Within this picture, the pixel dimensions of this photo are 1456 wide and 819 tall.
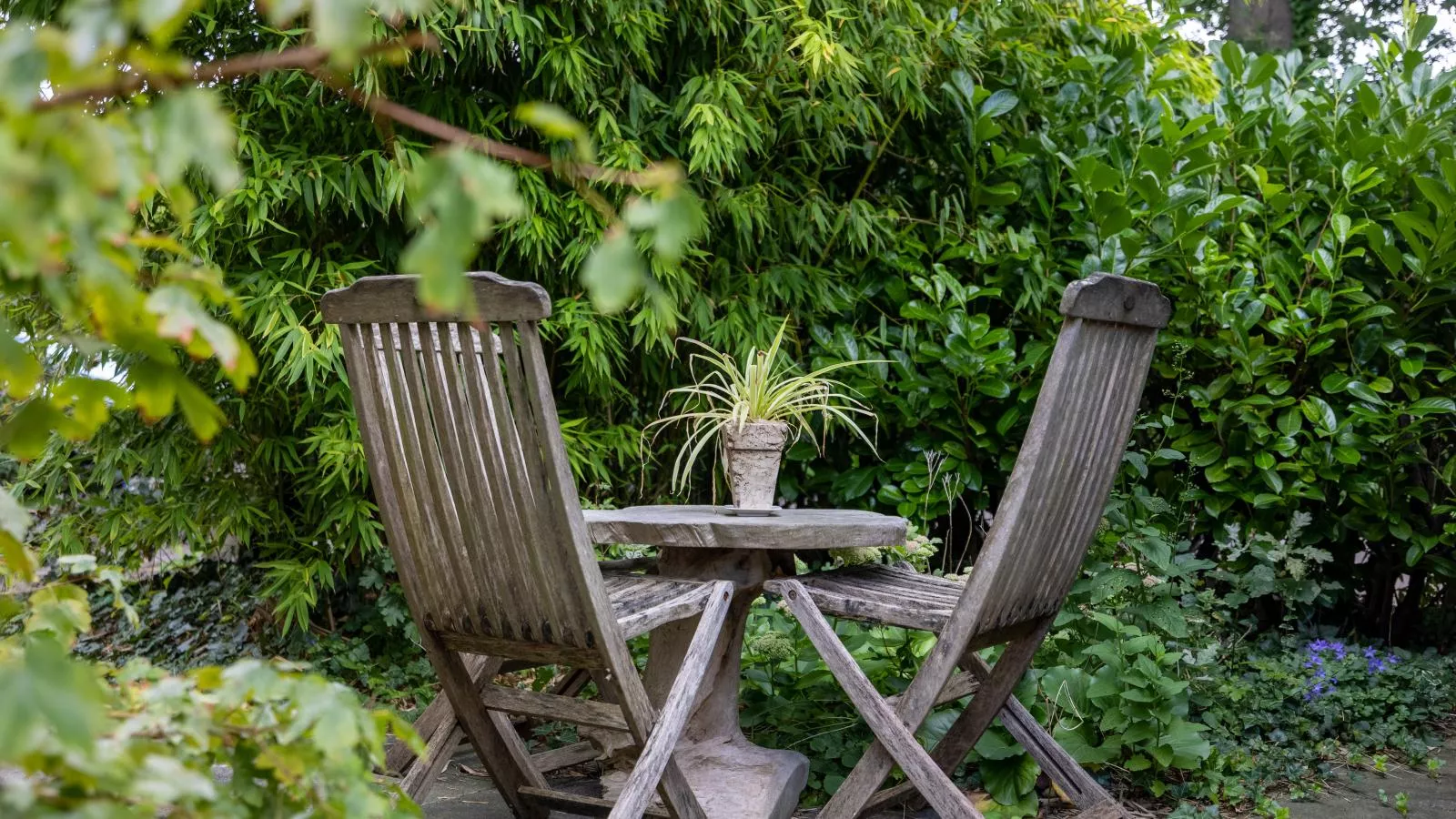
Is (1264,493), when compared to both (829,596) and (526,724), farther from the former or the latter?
(526,724)

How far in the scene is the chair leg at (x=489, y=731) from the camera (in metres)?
2.64

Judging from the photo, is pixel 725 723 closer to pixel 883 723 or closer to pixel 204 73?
pixel 883 723

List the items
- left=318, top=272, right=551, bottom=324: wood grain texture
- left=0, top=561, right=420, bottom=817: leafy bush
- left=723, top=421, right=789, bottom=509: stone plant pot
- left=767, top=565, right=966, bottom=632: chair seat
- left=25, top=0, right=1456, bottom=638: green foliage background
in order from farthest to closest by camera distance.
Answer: left=25, top=0, right=1456, bottom=638: green foliage background < left=723, top=421, right=789, bottom=509: stone plant pot < left=767, top=565, right=966, bottom=632: chair seat < left=318, top=272, right=551, bottom=324: wood grain texture < left=0, top=561, right=420, bottom=817: leafy bush

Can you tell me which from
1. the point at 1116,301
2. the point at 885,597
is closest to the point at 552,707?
the point at 885,597

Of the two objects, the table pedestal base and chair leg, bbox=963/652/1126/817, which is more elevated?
chair leg, bbox=963/652/1126/817

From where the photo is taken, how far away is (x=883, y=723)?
8.41ft

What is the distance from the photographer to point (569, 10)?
13.2 ft

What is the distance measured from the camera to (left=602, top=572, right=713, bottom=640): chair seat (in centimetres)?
243

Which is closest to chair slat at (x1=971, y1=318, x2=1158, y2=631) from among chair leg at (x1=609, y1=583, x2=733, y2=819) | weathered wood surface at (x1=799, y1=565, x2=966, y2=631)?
weathered wood surface at (x1=799, y1=565, x2=966, y2=631)

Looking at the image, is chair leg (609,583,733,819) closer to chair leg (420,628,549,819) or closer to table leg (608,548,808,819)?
table leg (608,548,808,819)

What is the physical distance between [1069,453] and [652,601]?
0.91 m

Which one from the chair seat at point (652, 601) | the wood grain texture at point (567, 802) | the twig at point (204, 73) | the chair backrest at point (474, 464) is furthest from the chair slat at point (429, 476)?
the twig at point (204, 73)

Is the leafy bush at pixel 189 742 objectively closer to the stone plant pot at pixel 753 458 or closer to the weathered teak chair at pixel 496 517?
the weathered teak chair at pixel 496 517

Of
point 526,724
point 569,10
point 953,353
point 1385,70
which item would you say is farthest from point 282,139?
point 1385,70
